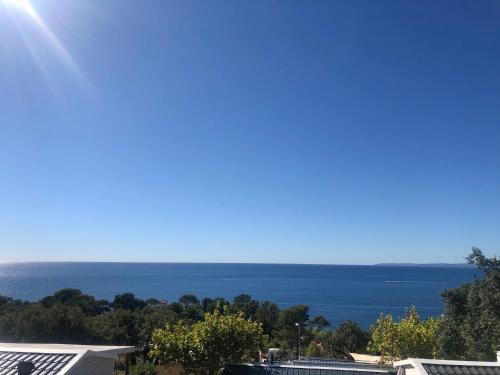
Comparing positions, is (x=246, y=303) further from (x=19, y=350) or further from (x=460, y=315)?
(x=19, y=350)

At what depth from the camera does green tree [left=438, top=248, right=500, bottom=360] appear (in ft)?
59.3

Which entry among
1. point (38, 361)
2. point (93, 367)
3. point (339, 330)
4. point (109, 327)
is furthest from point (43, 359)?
point (339, 330)

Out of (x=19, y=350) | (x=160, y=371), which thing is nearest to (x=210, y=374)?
(x=160, y=371)

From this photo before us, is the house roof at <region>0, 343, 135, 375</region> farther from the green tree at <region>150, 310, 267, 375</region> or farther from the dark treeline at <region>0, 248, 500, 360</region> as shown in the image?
the dark treeline at <region>0, 248, 500, 360</region>

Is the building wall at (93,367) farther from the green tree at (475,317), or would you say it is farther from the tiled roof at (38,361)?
the green tree at (475,317)

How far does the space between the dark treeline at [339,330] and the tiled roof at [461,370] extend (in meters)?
10.4

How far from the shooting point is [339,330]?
42.2 m

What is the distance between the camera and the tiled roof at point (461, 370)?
8.41 metres

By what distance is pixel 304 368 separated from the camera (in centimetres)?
1268

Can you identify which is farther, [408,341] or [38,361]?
[408,341]

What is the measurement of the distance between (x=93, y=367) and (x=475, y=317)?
1712 cm

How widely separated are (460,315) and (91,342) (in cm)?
2592

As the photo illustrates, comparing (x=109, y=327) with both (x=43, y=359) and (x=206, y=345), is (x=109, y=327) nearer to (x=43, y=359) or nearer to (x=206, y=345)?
(x=206, y=345)

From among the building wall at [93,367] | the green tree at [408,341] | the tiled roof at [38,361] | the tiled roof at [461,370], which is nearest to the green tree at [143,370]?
the building wall at [93,367]
